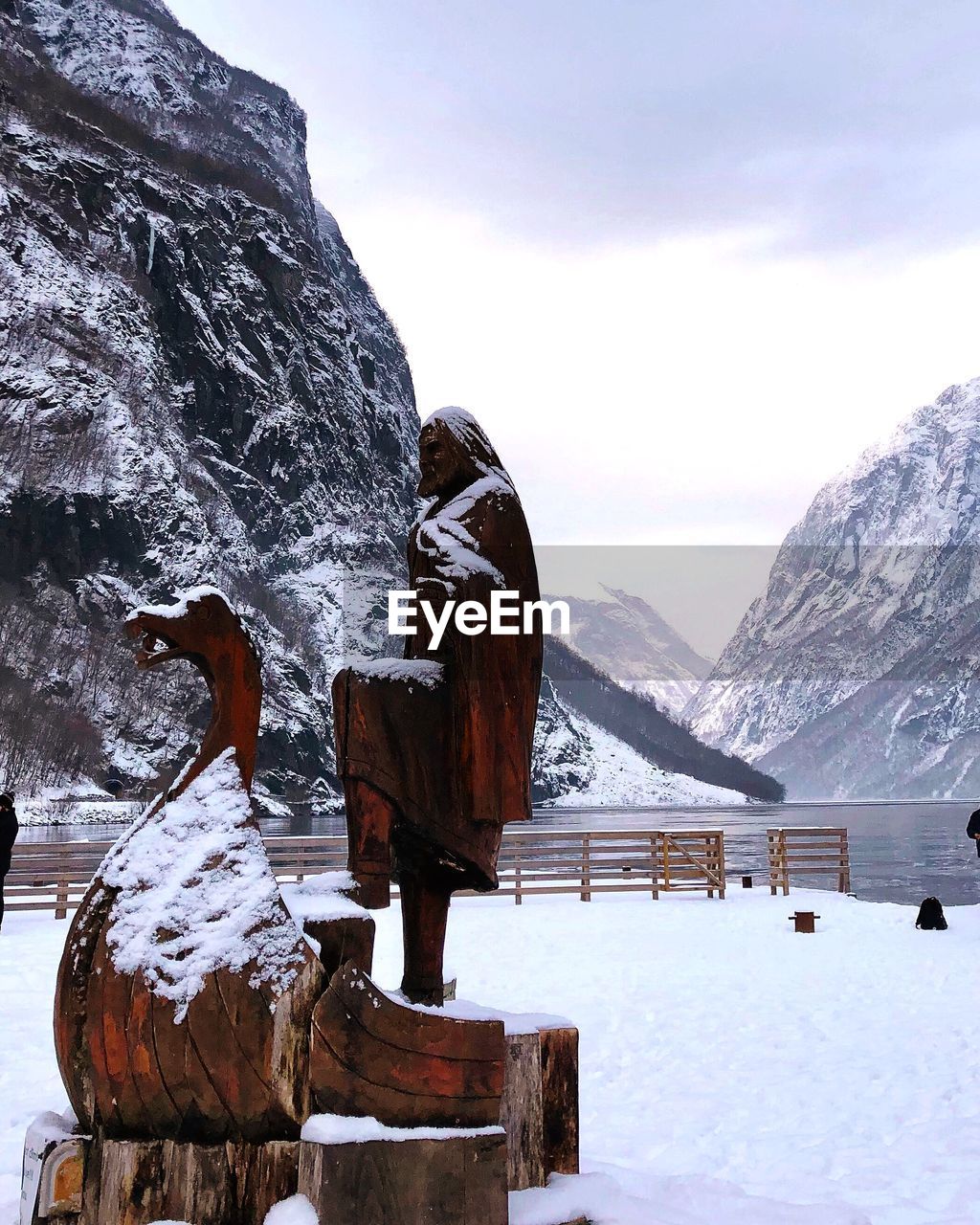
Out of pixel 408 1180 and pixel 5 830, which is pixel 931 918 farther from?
pixel 408 1180

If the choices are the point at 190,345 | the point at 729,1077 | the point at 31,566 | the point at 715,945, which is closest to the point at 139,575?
the point at 31,566

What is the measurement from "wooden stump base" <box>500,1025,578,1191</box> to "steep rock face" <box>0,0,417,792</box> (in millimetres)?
53063

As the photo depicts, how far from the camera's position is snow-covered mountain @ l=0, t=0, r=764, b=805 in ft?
198

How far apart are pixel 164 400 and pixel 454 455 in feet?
254

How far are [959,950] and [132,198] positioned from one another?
82.5 m

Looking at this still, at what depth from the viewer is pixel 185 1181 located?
266cm

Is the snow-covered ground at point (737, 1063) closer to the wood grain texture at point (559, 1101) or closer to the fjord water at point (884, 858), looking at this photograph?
the wood grain texture at point (559, 1101)

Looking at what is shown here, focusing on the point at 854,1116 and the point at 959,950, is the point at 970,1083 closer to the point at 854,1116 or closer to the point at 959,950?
the point at 854,1116

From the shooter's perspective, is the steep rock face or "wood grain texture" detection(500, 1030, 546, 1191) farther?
the steep rock face

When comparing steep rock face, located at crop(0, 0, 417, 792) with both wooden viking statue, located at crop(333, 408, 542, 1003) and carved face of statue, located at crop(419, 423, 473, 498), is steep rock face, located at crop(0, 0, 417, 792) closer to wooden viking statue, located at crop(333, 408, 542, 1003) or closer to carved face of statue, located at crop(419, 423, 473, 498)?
carved face of statue, located at crop(419, 423, 473, 498)

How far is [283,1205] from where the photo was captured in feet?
8.79

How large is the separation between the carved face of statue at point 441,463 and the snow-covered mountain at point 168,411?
148 ft

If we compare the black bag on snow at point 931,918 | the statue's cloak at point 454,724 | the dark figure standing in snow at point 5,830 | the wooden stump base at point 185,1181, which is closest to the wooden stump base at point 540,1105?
the statue's cloak at point 454,724

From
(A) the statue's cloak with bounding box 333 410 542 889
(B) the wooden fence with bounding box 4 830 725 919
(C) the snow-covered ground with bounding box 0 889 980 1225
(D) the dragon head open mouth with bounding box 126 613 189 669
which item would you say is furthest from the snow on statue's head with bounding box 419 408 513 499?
(B) the wooden fence with bounding box 4 830 725 919
